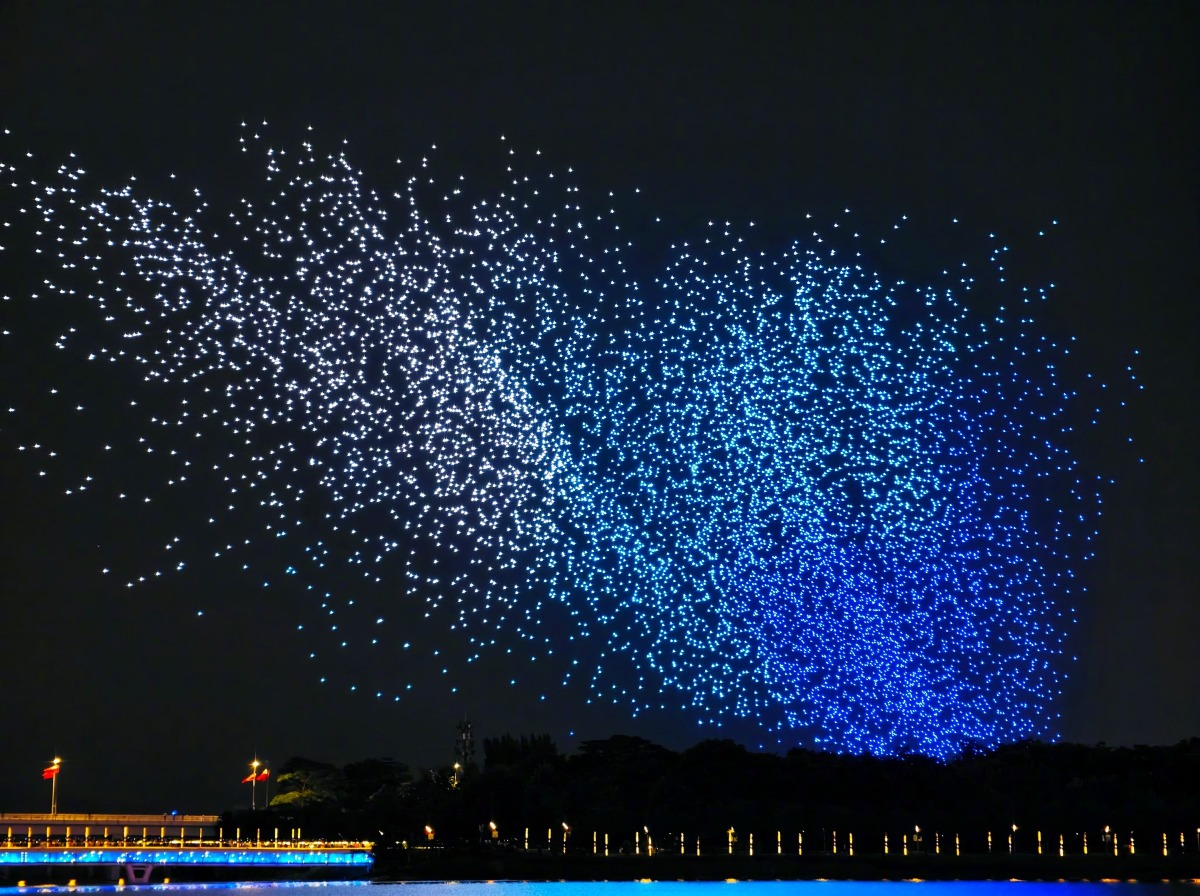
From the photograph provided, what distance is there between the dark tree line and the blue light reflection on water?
14.1 ft

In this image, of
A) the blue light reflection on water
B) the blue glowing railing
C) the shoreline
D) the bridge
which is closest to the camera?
the blue light reflection on water

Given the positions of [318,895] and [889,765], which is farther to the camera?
[889,765]

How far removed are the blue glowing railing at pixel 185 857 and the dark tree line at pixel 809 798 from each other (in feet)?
18.4

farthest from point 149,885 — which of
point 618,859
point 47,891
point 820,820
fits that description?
point 820,820

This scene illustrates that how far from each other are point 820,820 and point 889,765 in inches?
370

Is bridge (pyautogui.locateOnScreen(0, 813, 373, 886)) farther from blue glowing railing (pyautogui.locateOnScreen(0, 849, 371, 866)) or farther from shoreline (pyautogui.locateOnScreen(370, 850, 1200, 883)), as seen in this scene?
shoreline (pyautogui.locateOnScreen(370, 850, 1200, 883))

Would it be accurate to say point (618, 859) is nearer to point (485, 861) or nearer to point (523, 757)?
point (485, 861)

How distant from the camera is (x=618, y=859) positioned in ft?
414

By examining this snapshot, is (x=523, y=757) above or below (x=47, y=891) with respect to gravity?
above

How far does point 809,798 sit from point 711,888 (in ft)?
59.5

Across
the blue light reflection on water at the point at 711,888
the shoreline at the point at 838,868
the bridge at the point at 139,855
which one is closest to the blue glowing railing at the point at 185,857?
the bridge at the point at 139,855

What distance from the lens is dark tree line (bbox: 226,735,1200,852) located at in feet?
412

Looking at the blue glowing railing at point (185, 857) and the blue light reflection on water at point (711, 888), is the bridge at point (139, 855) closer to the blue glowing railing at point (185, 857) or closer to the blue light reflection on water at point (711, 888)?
the blue glowing railing at point (185, 857)

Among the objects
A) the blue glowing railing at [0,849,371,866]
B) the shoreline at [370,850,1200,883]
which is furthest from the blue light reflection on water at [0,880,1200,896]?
the blue glowing railing at [0,849,371,866]
